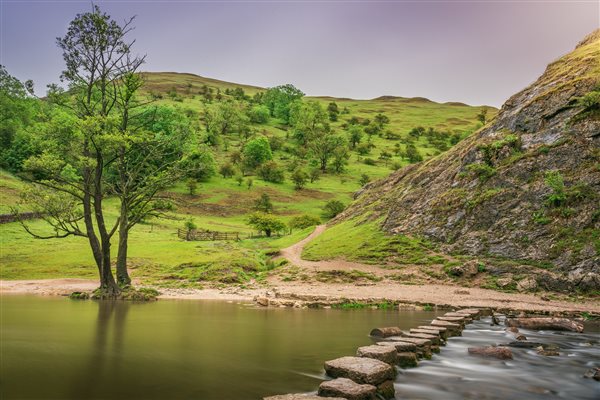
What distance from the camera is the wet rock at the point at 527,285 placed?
30531mm

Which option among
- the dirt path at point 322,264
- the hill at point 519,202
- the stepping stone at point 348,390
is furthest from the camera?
the dirt path at point 322,264

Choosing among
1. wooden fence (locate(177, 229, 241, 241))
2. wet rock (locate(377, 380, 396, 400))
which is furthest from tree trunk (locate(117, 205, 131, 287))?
wooden fence (locate(177, 229, 241, 241))

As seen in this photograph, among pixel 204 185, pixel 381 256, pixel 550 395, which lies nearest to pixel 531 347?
pixel 550 395

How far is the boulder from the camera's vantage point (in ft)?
61.0

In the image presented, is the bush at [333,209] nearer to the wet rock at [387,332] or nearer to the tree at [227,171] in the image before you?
the tree at [227,171]

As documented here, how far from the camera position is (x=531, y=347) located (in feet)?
46.1

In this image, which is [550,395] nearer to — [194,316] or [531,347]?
[531,347]

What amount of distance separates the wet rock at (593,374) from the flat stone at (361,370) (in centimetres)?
540

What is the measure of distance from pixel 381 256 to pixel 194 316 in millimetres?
25347

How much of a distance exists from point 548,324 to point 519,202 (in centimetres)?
2180

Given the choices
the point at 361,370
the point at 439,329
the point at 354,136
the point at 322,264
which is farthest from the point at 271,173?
the point at 361,370

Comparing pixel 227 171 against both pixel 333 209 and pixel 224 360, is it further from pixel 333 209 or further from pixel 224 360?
pixel 224 360

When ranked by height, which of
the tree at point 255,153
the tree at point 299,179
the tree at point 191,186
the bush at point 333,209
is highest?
the tree at point 255,153

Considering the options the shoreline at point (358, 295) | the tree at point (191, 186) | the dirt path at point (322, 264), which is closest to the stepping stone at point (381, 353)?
the shoreline at point (358, 295)
